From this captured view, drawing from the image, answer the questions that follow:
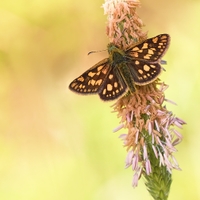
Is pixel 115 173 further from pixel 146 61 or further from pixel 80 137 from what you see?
pixel 146 61

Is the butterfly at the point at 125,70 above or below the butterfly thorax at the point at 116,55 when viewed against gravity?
below

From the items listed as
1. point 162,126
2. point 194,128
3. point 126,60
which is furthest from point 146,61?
point 194,128

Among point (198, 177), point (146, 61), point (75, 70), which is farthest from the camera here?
point (75, 70)

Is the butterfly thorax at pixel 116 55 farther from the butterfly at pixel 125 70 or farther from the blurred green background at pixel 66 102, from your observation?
the blurred green background at pixel 66 102

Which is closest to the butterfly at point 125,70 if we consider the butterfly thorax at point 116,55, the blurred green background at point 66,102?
the butterfly thorax at point 116,55

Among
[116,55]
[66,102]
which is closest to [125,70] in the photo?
[116,55]

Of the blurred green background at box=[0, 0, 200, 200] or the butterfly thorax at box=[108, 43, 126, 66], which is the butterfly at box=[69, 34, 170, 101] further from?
the blurred green background at box=[0, 0, 200, 200]

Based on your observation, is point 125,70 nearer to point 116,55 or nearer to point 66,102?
point 116,55
